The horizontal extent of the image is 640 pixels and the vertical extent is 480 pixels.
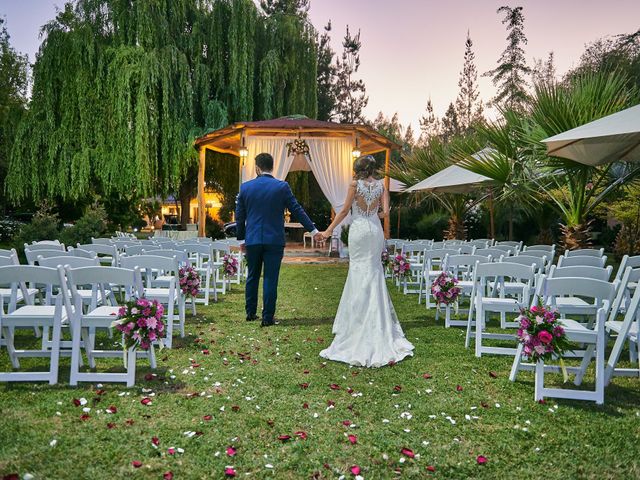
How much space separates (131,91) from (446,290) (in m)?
12.6

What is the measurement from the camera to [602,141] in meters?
6.06

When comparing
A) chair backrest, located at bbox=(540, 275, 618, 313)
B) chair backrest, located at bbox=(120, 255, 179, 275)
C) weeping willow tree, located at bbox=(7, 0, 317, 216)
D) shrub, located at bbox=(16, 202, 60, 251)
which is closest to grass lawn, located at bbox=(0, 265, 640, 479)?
chair backrest, located at bbox=(540, 275, 618, 313)

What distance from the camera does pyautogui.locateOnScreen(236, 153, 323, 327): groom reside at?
6.06 meters

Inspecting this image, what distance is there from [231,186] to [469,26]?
25285 millimetres

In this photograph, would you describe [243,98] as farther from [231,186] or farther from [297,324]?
[297,324]

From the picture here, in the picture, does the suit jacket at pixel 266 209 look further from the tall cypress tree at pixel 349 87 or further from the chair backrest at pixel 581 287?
the tall cypress tree at pixel 349 87

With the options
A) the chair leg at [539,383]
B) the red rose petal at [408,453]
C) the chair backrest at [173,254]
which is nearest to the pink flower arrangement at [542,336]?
the chair leg at [539,383]

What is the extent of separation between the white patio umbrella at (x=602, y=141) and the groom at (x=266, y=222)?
288cm

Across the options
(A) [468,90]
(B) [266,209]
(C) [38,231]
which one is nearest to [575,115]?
(B) [266,209]

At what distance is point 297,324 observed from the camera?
636 cm

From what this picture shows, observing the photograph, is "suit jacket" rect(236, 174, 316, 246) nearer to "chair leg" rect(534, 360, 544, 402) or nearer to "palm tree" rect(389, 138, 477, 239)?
"chair leg" rect(534, 360, 544, 402)

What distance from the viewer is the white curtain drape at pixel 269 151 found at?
1495 centimetres

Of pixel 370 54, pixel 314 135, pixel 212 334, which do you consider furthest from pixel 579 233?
pixel 370 54

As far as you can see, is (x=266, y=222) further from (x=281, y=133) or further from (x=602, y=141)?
(x=281, y=133)
